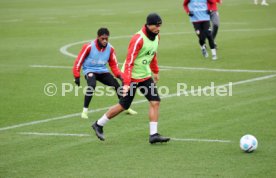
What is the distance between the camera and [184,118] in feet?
52.4

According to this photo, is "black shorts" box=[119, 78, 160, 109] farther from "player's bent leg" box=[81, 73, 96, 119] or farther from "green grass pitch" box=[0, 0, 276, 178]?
"player's bent leg" box=[81, 73, 96, 119]

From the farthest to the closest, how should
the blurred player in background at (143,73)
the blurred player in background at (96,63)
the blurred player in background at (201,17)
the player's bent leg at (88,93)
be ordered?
the blurred player in background at (201,17) → the blurred player in background at (96,63) → the player's bent leg at (88,93) → the blurred player in background at (143,73)

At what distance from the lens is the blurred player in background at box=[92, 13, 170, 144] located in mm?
13555

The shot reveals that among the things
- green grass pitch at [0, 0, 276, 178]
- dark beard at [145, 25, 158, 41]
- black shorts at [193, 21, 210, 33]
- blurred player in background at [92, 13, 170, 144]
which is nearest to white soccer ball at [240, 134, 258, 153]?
green grass pitch at [0, 0, 276, 178]

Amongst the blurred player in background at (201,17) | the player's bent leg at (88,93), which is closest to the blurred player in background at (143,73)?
the player's bent leg at (88,93)

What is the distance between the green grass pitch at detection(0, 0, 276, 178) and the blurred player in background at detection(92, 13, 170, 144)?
37 cm

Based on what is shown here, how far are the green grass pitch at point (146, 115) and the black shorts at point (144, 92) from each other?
71 cm

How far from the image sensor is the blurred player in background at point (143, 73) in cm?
1355

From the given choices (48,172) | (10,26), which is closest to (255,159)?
(48,172)

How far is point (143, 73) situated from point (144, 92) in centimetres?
35

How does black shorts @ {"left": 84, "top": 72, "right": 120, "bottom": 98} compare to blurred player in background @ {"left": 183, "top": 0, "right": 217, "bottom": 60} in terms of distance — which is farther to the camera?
blurred player in background @ {"left": 183, "top": 0, "right": 217, "bottom": 60}

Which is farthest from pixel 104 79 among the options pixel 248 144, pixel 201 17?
pixel 201 17

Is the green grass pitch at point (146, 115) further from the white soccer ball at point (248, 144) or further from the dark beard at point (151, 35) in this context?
the dark beard at point (151, 35)

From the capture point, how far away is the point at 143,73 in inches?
548
